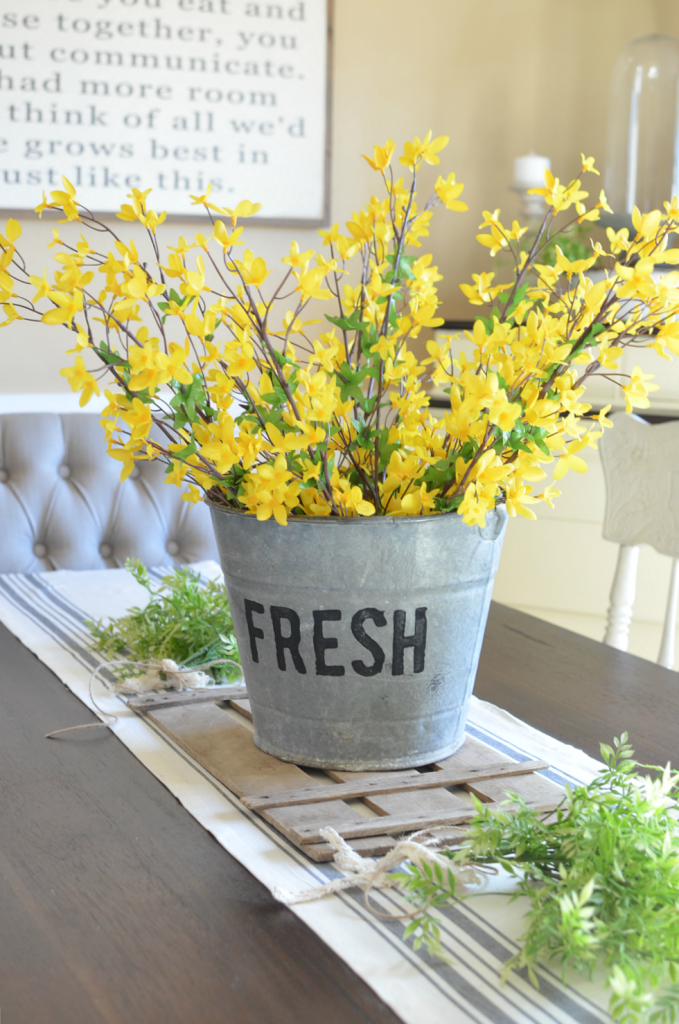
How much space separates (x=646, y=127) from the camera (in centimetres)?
254

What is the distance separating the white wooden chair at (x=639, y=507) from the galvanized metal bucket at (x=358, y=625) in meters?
0.74

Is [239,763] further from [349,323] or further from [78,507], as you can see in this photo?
[78,507]

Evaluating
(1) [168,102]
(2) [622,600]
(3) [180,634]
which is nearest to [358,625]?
(3) [180,634]

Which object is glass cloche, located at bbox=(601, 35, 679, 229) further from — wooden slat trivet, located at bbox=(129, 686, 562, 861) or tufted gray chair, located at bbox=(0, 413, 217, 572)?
wooden slat trivet, located at bbox=(129, 686, 562, 861)

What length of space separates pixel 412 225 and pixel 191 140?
6.35 ft

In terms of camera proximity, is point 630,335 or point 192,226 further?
point 192,226

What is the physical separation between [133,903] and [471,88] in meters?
2.62

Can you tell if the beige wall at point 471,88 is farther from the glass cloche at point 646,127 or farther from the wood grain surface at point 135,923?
the wood grain surface at point 135,923

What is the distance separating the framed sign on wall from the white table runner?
182 centimetres

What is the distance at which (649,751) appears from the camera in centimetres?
73

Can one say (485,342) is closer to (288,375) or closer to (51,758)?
(288,375)

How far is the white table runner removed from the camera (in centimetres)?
43

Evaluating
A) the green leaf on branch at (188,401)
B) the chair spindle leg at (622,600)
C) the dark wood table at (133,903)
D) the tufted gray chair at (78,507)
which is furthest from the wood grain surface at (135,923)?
the tufted gray chair at (78,507)

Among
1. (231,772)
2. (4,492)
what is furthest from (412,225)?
(4,492)
